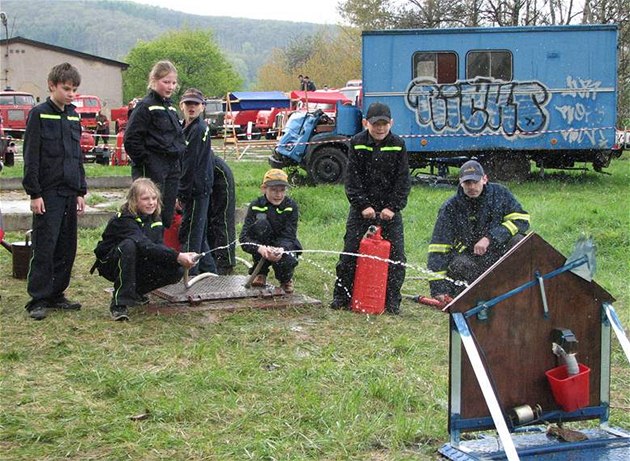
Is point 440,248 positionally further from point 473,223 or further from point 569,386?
point 569,386

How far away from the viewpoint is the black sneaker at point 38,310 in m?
6.67

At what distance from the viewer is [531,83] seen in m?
17.9

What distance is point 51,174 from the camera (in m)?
6.68

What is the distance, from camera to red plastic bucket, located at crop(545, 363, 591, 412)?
13.4ft

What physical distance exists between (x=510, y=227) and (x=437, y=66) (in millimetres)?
11201

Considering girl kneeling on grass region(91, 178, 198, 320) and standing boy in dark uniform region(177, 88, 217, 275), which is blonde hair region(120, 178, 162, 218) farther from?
standing boy in dark uniform region(177, 88, 217, 275)

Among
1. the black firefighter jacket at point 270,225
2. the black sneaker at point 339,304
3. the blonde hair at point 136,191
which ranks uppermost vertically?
the blonde hair at point 136,191

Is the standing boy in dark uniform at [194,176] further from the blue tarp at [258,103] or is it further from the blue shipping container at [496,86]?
the blue tarp at [258,103]

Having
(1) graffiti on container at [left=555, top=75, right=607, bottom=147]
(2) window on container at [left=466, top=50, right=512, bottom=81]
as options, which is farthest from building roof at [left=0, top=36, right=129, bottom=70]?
(1) graffiti on container at [left=555, top=75, right=607, bottom=147]

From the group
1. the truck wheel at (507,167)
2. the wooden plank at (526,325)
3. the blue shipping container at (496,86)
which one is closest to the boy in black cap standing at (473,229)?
the wooden plank at (526,325)

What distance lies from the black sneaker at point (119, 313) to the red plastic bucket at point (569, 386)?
3.47m

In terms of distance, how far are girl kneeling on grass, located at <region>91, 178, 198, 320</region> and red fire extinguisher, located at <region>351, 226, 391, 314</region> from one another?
141 centimetres

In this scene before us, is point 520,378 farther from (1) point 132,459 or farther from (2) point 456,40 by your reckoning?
(2) point 456,40

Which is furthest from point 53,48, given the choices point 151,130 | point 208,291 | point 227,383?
point 227,383
